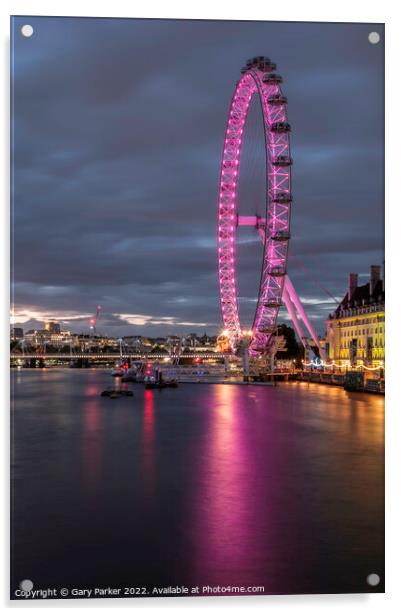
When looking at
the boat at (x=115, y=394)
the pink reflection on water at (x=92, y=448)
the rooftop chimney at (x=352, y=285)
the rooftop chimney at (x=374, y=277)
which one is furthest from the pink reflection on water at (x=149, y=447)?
the rooftop chimney at (x=352, y=285)

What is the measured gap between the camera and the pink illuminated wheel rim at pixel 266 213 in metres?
23.3

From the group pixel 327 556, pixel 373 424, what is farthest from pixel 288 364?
pixel 327 556

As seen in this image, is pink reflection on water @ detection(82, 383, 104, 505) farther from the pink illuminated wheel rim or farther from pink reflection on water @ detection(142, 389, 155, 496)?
the pink illuminated wheel rim

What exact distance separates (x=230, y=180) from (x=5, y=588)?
2525cm

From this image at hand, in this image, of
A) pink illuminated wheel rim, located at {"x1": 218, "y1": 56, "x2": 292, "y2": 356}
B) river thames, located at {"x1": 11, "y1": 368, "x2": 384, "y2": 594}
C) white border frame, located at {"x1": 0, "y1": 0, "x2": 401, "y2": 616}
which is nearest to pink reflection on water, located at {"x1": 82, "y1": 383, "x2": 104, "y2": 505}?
river thames, located at {"x1": 11, "y1": 368, "x2": 384, "y2": 594}

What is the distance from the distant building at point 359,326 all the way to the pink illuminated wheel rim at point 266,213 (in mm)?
6046

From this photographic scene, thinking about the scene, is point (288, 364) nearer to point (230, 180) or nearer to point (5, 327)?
point (230, 180)

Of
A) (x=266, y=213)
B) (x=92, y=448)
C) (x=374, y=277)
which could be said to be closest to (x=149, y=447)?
(x=92, y=448)

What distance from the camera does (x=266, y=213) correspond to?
28016 mm

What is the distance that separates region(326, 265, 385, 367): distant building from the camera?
3991 cm

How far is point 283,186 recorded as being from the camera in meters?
27.3

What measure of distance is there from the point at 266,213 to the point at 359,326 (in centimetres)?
1825
